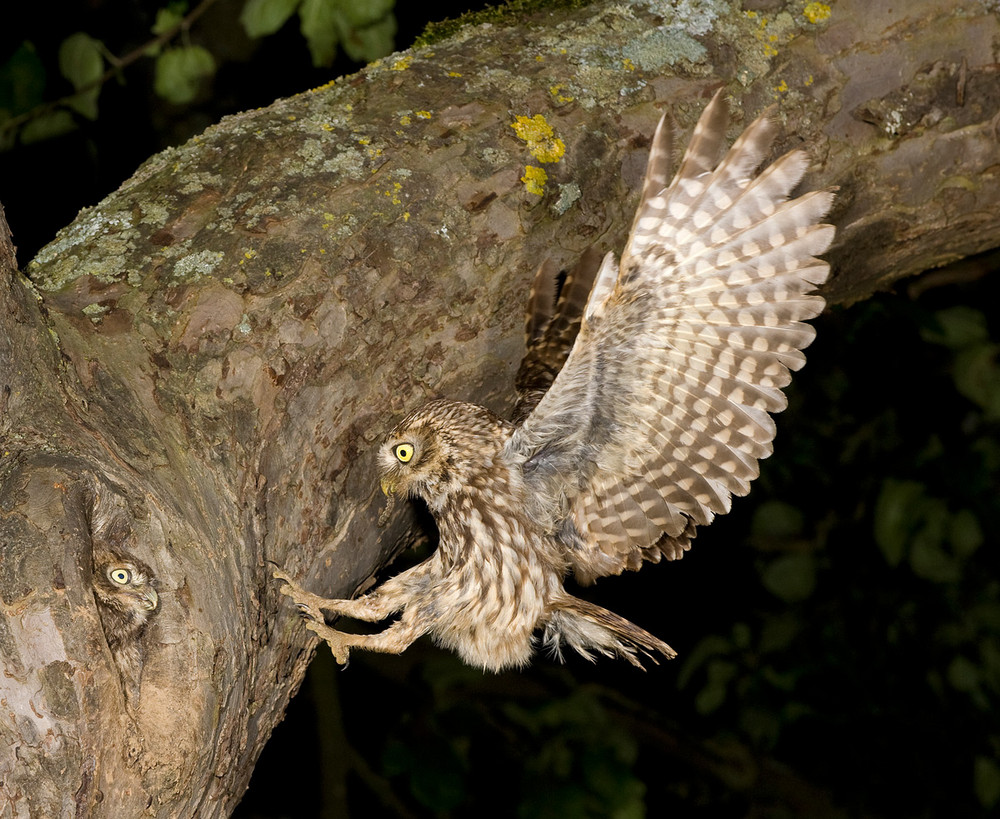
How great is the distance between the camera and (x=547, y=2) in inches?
94.1

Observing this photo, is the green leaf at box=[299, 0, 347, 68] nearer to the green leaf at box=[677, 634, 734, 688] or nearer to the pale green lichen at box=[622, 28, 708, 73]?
the pale green lichen at box=[622, 28, 708, 73]

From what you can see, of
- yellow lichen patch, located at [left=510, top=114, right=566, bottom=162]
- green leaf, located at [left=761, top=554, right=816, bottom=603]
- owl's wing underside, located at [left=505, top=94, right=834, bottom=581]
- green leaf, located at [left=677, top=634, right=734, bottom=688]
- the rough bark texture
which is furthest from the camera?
green leaf, located at [left=677, top=634, right=734, bottom=688]

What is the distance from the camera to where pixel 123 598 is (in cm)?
155

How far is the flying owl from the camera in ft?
5.02

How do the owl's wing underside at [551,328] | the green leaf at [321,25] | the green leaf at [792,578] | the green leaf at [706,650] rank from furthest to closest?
the green leaf at [706,650] < the green leaf at [792,578] < the green leaf at [321,25] < the owl's wing underside at [551,328]

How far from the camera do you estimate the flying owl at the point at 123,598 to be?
1530 mm

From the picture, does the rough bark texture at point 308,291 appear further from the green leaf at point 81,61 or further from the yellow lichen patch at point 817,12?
the green leaf at point 81,61

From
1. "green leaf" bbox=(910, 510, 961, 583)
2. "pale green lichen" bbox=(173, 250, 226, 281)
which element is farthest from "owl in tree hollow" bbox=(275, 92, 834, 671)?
"green leaf" bbox=(910, 510, 961, 583)

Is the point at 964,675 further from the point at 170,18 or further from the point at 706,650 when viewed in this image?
the point at 170,18

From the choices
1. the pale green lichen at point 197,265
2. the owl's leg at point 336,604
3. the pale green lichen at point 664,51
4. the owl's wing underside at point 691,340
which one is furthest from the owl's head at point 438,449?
the pale green lichen at point 664,51

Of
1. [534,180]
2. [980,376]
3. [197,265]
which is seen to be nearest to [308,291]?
[197,265]

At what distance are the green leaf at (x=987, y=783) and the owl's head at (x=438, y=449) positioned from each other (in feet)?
7.57

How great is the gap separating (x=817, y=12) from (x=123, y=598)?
2011mm

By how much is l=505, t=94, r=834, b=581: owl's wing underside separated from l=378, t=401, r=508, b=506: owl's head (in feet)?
0.34
